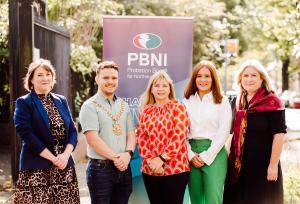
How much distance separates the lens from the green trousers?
452 cm

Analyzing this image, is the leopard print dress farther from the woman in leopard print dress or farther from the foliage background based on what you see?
the foliage background

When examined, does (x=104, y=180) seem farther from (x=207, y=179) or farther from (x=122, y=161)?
(x=207, y=179)

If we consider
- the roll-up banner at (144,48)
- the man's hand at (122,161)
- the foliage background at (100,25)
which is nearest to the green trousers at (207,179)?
→ the man's hand at (122,161)

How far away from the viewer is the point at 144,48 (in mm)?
5496

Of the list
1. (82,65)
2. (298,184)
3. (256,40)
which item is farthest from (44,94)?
(256,40)

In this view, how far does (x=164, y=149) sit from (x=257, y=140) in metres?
0.88

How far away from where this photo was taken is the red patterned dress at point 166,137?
432 centimetres

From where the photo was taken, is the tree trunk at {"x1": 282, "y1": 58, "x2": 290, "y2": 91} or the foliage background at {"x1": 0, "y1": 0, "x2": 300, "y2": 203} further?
the tree trunk at {"x1": 282, "y1": 58, "x2": 290, "y2": 91}

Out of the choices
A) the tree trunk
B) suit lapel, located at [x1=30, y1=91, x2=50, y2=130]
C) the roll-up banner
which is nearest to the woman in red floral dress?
suit lapel, located at [x1=30, y1=91, x2=50, y2=130]

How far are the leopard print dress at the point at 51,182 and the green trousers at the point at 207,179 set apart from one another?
1149 millimetres

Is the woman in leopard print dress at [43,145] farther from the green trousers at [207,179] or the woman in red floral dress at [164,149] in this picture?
the green trousers at [207,179]

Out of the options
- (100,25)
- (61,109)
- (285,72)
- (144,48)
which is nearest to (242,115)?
(144,48)

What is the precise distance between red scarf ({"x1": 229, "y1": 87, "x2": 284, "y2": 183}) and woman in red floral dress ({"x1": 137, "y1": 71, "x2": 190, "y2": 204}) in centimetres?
52

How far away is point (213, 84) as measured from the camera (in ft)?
15.3
